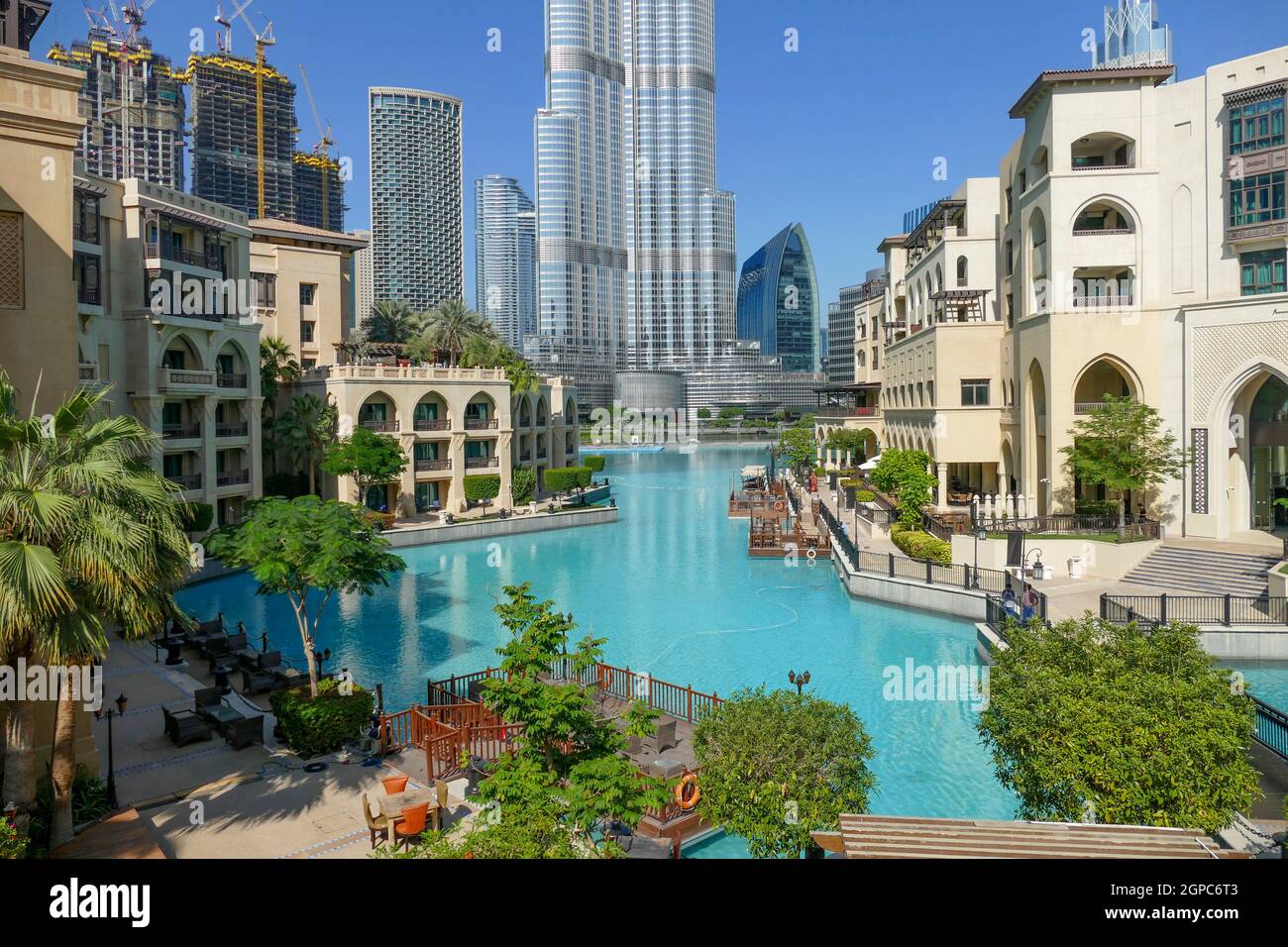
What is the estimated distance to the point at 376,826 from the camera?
39.1 ft

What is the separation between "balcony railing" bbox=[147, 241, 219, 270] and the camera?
3634 centimetres

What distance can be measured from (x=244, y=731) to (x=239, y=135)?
19531 cm

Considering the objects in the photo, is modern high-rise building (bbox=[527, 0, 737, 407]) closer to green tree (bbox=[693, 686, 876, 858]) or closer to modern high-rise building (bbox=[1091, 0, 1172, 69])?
modern high-rise building (bbox=[1091, 0, 1172, 69])

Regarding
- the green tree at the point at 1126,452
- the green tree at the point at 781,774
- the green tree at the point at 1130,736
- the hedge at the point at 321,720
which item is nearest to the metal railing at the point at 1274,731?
the green tree at the point at 1130,736

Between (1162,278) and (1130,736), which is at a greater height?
(1162,278)

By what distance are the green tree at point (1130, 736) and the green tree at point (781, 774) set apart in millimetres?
2074

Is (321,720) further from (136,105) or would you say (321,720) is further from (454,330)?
(136,105)

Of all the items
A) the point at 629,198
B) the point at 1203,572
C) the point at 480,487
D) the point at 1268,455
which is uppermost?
the point at 629,198

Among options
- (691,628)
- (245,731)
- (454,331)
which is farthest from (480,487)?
(245,731)

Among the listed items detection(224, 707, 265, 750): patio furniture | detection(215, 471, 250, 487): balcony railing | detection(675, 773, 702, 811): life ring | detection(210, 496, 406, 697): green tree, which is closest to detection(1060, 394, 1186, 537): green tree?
detection(675, 773, 702, 811): life ring

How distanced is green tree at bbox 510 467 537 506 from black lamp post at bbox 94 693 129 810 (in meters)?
37.0

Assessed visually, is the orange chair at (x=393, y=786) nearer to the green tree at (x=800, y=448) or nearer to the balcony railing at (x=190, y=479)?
the balcony railing at (x=190, y=479)

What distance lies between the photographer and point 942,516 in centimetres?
4000

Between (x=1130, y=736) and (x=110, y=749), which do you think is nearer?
(x=1130, y=736)
